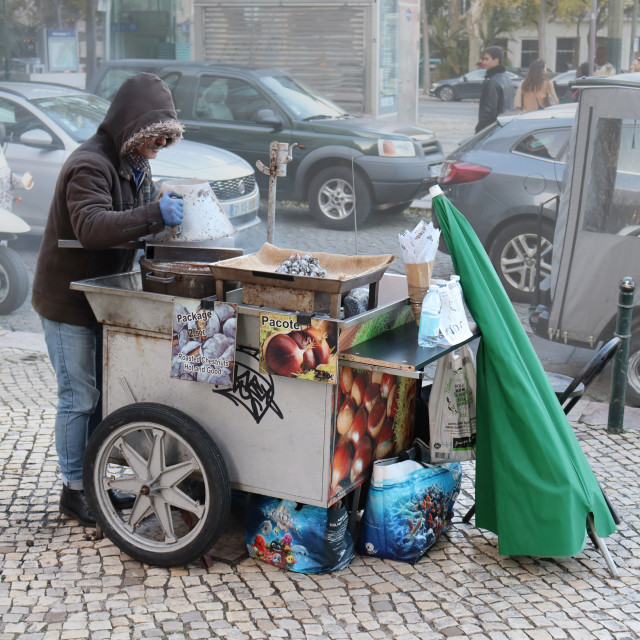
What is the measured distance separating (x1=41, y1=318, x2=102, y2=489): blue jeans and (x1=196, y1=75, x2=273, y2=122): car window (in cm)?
524

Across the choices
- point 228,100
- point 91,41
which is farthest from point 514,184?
point 91,41

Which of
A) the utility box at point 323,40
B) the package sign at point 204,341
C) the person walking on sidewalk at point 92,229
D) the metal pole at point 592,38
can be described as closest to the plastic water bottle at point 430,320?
the package sign at point 204,341

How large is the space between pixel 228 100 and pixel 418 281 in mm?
5728

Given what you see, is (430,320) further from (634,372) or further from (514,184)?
(514,184)

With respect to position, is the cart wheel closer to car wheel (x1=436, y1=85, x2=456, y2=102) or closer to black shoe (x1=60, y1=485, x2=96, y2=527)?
black shoe (x1=60, y1=485, x2=96, y2=527)

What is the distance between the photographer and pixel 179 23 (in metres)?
8.95

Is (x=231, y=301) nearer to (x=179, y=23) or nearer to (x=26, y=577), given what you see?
(x=26, y=577)

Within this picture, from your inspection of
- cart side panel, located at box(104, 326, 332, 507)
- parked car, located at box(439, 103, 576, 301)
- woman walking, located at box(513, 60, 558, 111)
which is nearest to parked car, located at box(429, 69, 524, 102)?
woman walking, located at box(513, 60, 558, 111)

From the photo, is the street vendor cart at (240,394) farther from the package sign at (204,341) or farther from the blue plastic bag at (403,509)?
the blue plastic bag at (403,509)

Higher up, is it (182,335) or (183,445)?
(182,335)

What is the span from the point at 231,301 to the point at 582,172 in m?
A: 3.04

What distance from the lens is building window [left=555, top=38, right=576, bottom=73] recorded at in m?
9.03

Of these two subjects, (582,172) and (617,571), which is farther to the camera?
(582,172)

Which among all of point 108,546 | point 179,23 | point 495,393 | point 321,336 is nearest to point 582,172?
point 495,393
